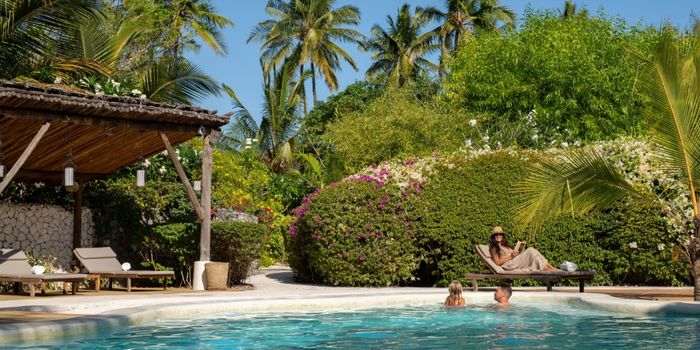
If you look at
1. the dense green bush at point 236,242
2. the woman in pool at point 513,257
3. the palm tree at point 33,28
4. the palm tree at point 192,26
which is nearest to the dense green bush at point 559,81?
the palm tree at point 192,26

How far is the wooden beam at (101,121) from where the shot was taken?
1353 cm

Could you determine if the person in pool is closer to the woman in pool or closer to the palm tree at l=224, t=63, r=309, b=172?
the woman in pool

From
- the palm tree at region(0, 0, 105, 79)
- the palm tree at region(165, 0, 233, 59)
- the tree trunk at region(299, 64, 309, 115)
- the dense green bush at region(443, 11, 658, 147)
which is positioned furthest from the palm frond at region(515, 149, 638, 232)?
the tree trunk at region(299, 64, 309, 115)

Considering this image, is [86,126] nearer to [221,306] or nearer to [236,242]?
[236,242]

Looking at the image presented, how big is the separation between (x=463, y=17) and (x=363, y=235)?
36020 millimetres

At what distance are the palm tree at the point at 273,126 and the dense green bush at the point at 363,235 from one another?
2470 centimetres

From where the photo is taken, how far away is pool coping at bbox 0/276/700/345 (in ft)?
28.6

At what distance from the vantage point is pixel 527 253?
1587 cm

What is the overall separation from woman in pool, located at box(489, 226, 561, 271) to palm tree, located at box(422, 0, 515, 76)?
115ft

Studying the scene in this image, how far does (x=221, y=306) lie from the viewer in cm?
1220

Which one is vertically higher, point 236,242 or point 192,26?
point 192,26

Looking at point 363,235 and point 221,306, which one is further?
point 363,235

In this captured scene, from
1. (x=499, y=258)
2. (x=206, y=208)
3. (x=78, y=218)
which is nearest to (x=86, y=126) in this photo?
(x=206, y=208)

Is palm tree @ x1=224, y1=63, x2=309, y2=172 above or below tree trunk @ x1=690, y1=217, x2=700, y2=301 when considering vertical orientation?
above
